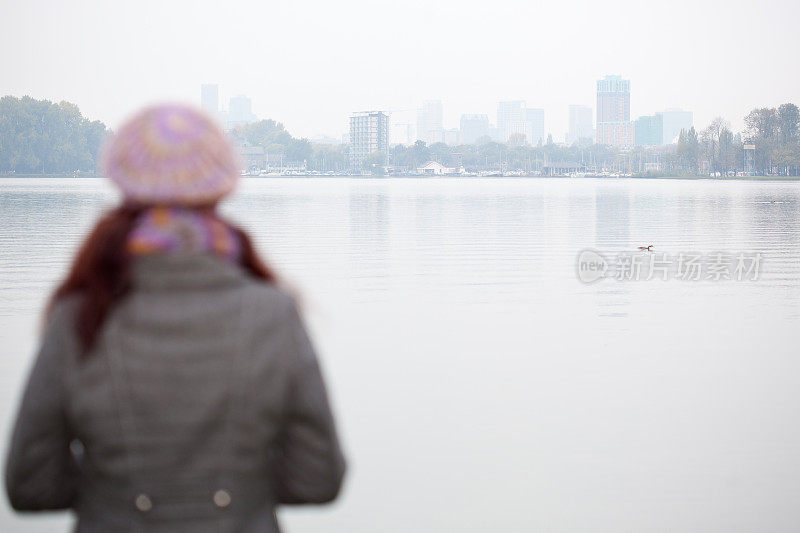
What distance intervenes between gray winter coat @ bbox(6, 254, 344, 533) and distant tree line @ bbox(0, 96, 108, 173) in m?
162

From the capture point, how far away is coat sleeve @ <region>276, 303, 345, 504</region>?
1836 millimetres

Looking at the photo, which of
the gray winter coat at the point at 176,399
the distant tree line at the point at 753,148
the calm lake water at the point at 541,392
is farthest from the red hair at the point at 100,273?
the distant tree line at the point at 753,148

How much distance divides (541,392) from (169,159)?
5.94 m

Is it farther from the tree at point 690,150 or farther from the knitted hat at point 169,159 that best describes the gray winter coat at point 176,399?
the tree at point 690,150

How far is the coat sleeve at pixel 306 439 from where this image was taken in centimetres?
184

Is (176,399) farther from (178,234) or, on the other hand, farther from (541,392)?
(541,392)

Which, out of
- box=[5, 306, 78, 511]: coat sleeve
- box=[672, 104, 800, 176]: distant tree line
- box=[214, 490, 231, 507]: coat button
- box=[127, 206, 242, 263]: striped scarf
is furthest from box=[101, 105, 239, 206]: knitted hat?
box=[672, 104, 800, 176]: distant tree line

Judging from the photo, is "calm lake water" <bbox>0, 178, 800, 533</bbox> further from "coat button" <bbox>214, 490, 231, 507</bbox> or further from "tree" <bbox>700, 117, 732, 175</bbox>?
"tree" <bbox>700, 117, 732, 175</bbox>

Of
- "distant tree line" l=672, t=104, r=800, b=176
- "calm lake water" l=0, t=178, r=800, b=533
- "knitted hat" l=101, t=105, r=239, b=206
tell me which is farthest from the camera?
"distant tree line" l=672, t=104, r=800, b=176

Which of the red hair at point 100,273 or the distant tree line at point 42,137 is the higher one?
the distant tree line at point 42,137

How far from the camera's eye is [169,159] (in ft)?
5.83

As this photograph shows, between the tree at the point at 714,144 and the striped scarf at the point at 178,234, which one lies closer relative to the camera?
the striped scarf at the point at 178,234

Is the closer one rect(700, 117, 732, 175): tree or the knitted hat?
the knitted hat

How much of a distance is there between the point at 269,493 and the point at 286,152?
200 m
